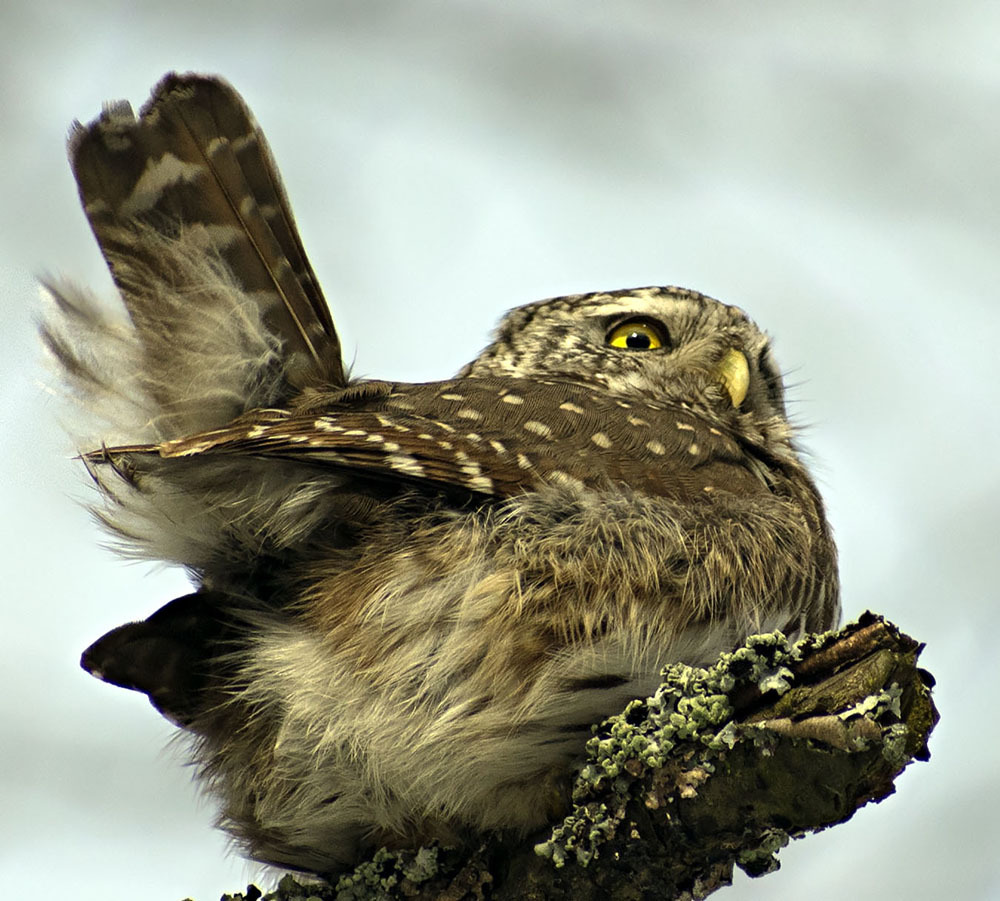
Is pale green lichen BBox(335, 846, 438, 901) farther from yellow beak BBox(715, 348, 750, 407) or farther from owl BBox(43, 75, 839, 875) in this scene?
yellow beak BBox(715, 348, 750, 407)

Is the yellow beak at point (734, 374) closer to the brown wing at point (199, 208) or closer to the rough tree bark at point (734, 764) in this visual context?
the brown wing at point (199, 208)

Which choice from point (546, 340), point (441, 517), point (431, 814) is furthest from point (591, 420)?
point (546, 340)

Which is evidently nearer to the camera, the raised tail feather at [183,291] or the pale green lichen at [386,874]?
the pale green lichen at [386,874]

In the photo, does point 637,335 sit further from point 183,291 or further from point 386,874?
point 386,874

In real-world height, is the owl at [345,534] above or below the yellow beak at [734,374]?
below

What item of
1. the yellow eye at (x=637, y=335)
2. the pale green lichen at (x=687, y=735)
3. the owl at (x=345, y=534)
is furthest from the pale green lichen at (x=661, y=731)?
the yellow eye at (x=637, y=335)

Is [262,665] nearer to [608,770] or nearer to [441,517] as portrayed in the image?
[441,517]
